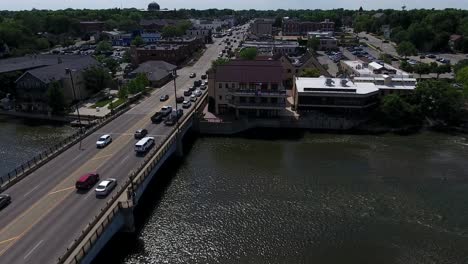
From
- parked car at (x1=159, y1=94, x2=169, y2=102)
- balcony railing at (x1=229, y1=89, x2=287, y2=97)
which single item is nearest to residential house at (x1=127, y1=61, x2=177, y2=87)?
parked car at (x1=159, y1=94, x2=169, y2=102)

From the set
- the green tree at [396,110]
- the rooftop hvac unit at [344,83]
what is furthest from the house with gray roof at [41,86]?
the green tree at [396,110]

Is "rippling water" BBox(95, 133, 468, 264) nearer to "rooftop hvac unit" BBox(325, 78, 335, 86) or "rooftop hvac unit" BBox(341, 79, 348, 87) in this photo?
"rooftop hvac unit" BBox(341, 79, 348, 87)

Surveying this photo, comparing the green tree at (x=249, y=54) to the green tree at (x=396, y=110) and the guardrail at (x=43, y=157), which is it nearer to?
the guardrail at (x=43, y=157)

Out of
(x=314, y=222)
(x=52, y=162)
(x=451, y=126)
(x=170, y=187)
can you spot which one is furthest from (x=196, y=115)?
(x=451, y=126)

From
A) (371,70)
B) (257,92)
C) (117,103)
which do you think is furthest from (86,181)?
(371,70)

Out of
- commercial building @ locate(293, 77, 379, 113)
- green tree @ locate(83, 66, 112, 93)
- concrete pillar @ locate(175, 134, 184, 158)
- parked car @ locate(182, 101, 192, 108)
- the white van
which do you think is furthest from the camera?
green tree @ locate(83, 66, 112, 93)

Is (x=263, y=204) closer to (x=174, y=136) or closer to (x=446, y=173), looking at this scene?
(x=174, y=136)
